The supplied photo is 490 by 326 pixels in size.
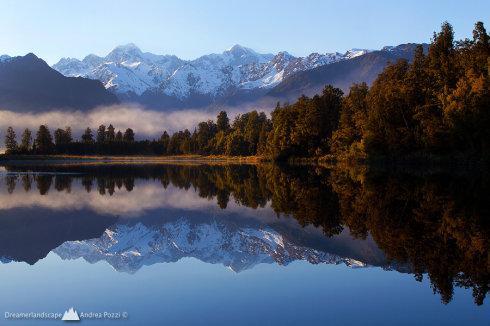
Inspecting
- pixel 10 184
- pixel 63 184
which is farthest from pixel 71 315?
pixel 10 184

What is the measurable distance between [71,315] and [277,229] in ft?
48.7

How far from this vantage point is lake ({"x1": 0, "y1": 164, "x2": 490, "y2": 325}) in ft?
39.4

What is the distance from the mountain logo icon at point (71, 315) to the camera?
1140 centimetres

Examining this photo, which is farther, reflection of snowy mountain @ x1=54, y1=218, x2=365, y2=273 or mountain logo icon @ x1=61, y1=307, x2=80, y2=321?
reflection of snowy mountain @ x1=54, y1=218, x2=365, y2=273

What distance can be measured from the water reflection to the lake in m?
0.08

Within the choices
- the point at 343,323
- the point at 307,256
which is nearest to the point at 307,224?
the point at 307,256

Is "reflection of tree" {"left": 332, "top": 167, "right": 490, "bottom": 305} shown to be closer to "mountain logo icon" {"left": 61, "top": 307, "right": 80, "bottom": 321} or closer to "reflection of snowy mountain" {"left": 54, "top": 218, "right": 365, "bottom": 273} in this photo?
"reflection of snowy mountain" {"left": 54, "top": 218, "right": 365, "bottom": 273}

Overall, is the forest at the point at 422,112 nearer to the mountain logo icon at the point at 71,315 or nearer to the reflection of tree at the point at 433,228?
the reflection of tree at the point at 433,228

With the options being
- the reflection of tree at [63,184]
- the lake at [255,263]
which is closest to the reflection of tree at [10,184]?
the reflection of tree at [63,184]

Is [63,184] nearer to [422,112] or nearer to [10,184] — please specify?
[10,184]

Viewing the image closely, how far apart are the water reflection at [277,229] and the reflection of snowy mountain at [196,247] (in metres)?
0.05

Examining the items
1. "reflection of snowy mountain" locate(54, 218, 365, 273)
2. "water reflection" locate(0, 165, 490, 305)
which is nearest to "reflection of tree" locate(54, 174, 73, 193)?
"water reflection" locate(0, 165, 490, 305)

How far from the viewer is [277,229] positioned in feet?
83.2

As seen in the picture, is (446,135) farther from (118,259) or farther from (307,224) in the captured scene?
(118,259)
